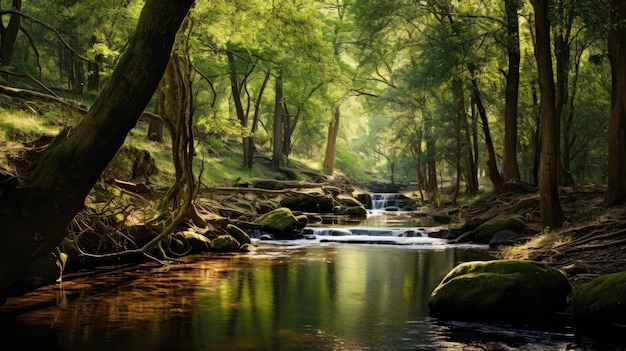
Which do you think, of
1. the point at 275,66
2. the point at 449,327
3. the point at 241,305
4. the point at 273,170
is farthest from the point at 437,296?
the point at 273,170

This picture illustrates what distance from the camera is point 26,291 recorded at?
941cm

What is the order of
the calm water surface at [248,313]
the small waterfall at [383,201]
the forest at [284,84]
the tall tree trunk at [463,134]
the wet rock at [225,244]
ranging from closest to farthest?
1. the forest at [284,84]
2. the calm water surface at [248,313]
3. the wet rock at [225,244]
4. the tall tree trunk at [463,134]
5. the small waterfall at [383,201]

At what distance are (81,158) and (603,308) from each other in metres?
7.03

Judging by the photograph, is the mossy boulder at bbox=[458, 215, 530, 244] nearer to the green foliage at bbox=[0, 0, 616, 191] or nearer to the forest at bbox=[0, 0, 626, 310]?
the forest at bbox=[0, 0, 626, 310]

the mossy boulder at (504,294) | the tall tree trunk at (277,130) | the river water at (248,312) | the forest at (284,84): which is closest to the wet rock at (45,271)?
the river water at (248,312)

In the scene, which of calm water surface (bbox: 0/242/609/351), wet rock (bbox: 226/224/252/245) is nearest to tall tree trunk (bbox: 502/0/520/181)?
calm water surface (bbox: 0/242/609/351)

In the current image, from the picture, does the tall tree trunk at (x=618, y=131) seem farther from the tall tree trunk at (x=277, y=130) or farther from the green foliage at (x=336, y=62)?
the tall tree trunk at (x=277, y=130)

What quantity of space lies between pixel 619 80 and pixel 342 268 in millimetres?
7798

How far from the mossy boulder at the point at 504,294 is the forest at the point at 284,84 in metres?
4.63

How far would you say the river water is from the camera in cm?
708

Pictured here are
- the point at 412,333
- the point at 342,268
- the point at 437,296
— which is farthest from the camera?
the point at 342,268

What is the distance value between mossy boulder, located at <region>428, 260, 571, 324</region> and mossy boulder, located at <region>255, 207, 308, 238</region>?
11461 mm

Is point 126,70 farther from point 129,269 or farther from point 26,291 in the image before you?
point 129,269

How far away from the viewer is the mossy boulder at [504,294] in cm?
824
